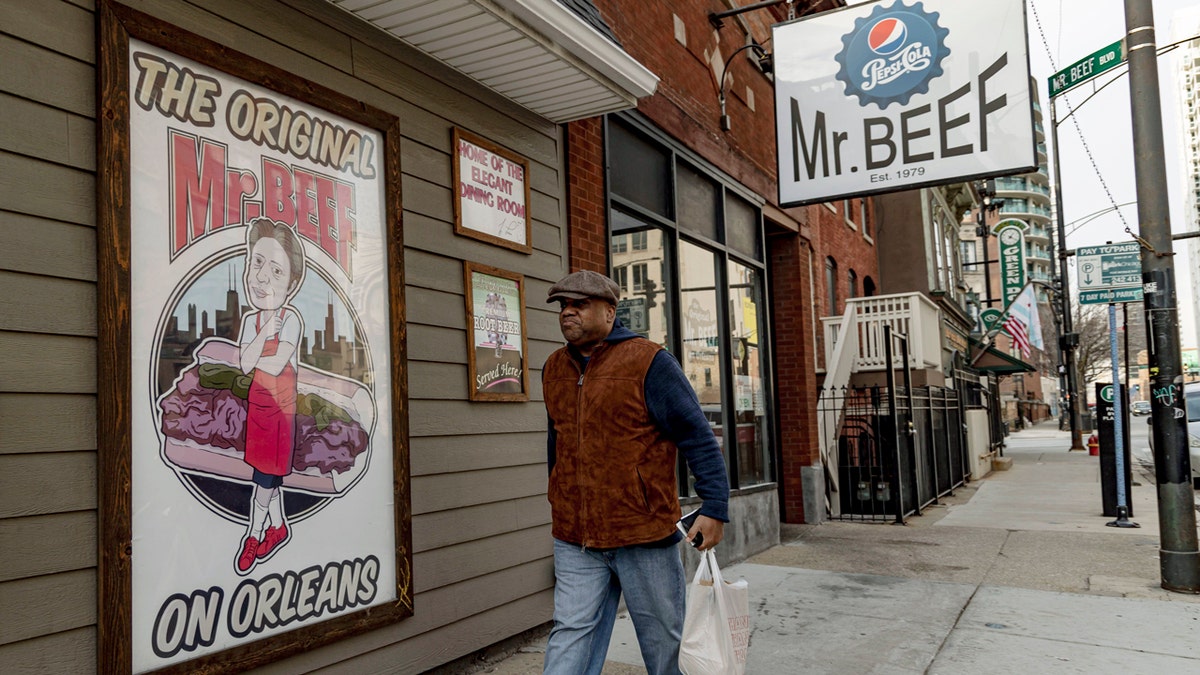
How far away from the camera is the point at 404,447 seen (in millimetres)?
4395

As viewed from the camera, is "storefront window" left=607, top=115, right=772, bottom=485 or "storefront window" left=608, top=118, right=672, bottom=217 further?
"storefront window" left=607, top=115, right=772, bottom=485

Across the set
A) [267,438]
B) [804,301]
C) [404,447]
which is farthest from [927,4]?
[267,438]

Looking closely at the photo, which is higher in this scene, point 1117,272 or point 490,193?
point 490,193

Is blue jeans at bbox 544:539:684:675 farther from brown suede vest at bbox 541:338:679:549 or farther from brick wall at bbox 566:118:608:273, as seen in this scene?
brick wall at bbox 566:118:608:273

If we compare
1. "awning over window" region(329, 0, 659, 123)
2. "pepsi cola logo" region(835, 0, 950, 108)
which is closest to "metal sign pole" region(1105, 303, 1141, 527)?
"pepsi cola logo" region(835, 0, 950, 108)

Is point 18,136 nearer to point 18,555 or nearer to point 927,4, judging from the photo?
point 18,555

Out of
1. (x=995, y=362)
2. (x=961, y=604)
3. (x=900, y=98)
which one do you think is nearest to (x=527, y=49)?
(x=900, y=98)

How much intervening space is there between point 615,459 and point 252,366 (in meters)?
1.51

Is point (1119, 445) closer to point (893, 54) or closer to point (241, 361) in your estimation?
point (893, 54)

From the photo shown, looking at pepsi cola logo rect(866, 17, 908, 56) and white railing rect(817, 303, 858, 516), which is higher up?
pepsi cola logo rect(866, 17, 908, 56)

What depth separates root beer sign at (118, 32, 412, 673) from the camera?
3.25 meters

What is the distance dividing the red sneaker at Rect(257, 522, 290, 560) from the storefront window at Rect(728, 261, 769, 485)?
5655mm

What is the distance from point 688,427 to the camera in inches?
137

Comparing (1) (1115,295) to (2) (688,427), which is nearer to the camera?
(2) (688,427)
